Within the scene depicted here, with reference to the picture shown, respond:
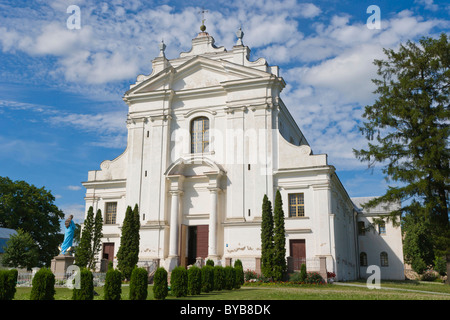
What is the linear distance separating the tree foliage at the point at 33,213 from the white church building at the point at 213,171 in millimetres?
17262

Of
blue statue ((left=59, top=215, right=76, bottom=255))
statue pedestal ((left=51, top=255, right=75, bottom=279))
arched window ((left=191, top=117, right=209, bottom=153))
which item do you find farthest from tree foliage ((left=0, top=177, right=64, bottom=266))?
statue pedestal ((left=51, top=255, right=75, bottom=279))

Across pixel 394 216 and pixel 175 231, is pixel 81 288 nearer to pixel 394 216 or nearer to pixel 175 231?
pixel 175 231

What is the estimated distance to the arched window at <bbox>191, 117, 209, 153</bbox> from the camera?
A: 31.4 metres

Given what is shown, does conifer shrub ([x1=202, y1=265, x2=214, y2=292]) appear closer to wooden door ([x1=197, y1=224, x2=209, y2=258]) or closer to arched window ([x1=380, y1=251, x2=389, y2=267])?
wooden door ([x1=197, y1=224, x2=209, y2=258])

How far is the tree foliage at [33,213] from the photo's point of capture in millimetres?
45562

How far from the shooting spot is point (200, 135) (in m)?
31.7

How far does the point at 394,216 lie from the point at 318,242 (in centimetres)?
492

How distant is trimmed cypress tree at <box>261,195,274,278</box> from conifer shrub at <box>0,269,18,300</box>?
15219 mm

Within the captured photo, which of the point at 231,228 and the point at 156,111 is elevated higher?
the point at 156,111

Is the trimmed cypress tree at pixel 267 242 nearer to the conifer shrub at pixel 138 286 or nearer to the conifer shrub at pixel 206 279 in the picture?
the conifer shrub at pixel 206 279

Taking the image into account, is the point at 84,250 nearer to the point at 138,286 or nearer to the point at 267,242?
the point at 267,242

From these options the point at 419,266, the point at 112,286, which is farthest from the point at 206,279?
the point at 419,266

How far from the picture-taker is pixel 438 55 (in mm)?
26609

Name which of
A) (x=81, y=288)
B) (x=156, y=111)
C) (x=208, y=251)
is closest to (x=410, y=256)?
(x=208, y=251)
